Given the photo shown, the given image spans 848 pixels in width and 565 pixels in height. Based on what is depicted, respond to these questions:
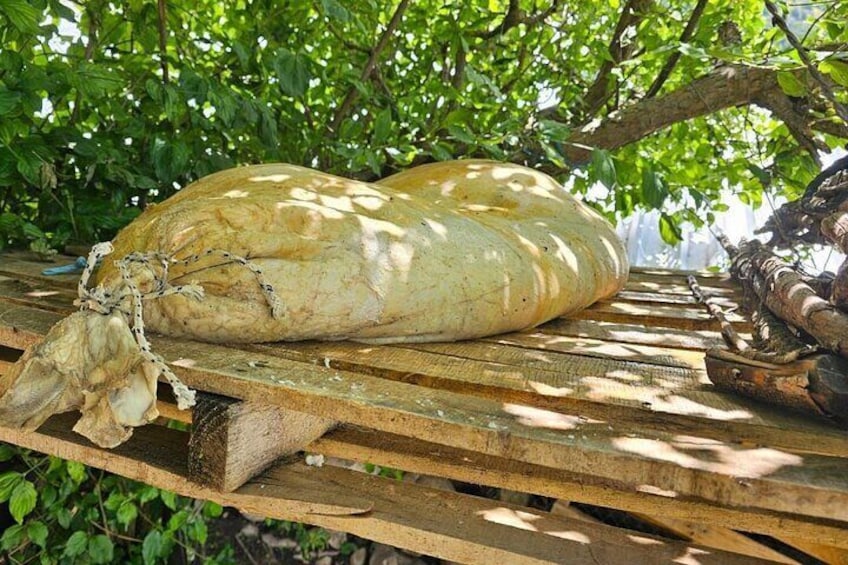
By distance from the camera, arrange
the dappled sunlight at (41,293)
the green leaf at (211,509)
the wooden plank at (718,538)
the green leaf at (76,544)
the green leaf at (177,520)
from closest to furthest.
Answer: the dappled sunlight at (41,293) → the wooden plank at (718,538) → the green leaf at (76,544) → the green leaf at (177,520) → the green leaf at (211,509)

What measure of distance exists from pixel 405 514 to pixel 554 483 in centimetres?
31

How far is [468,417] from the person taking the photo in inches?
41.6

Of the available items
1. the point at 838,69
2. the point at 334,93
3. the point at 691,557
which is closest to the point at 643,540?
the point at 691,557

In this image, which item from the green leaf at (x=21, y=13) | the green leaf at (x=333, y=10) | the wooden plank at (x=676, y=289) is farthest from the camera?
the wooden plank at (x=676, y=289)

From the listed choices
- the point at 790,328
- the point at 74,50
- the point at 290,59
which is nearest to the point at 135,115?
the point at 74,50

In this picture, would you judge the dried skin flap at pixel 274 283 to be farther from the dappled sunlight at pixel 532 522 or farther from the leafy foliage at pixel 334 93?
the leafy foliage at pixel 334 93

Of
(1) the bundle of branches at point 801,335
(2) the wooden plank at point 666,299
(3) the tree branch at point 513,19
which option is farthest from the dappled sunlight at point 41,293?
(3) the tree branch at point 513,19

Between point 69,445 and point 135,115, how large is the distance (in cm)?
213

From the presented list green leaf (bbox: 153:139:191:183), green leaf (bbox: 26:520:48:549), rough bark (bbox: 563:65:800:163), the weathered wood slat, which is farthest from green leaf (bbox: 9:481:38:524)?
rough bark (bbox: 563:65:800:163)

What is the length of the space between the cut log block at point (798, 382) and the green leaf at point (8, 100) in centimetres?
221

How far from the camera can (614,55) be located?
4.19 meters

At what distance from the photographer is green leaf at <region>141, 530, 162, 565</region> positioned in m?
2.93

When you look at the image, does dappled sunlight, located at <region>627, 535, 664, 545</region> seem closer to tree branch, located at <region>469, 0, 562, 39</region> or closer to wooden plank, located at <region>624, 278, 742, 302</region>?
wooden plank, located at <region>624, 278, 742, 302</region>

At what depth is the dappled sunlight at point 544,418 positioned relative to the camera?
41.2 inches
